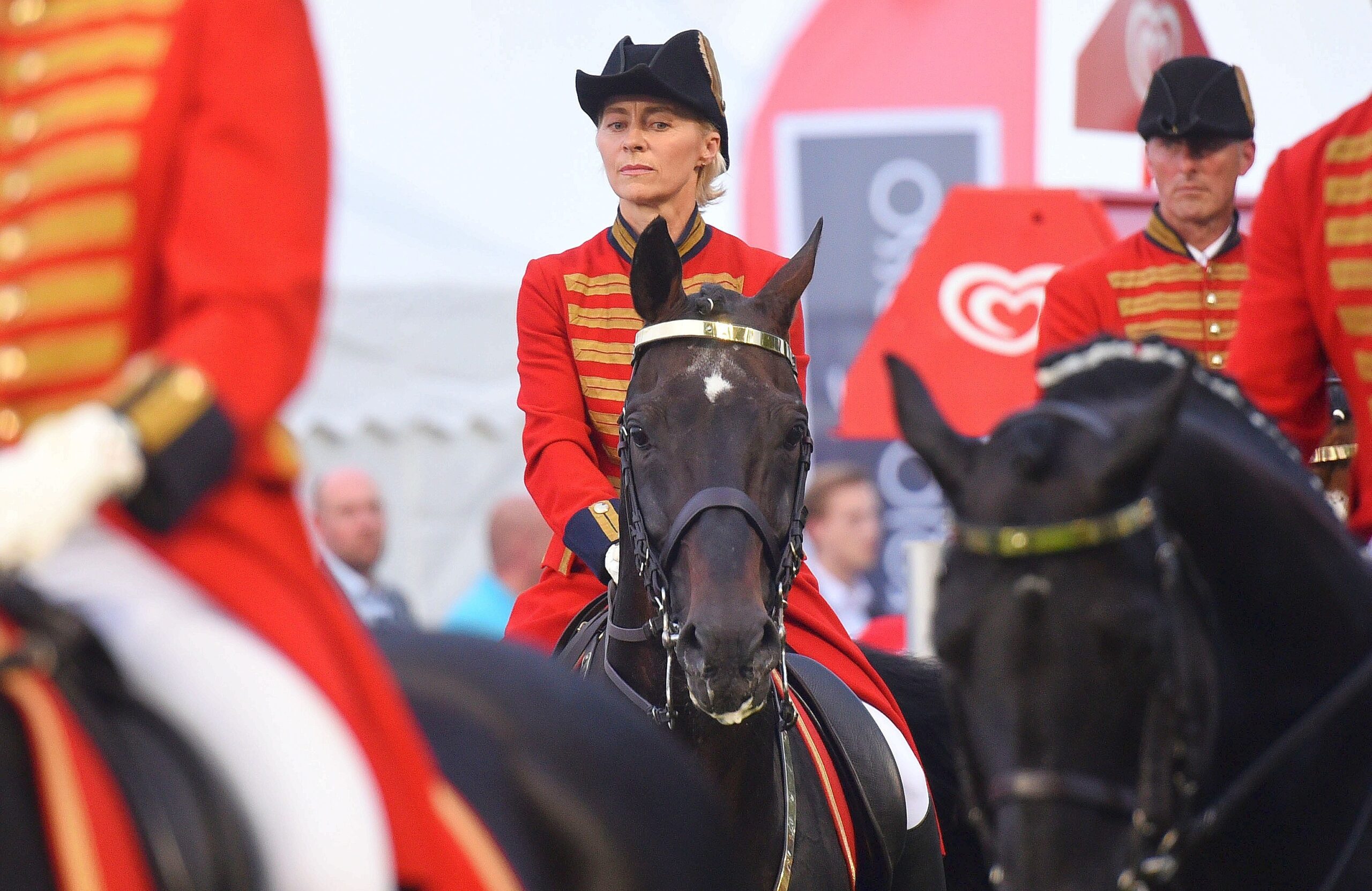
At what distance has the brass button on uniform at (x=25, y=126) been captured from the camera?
7.40 ft

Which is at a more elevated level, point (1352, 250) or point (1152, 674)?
point (1352, 250)

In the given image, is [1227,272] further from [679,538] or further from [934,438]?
[934,438]

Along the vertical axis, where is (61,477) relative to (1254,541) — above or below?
above

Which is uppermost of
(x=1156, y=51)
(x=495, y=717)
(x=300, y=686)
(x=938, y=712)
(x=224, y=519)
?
(x=1156, y=51)

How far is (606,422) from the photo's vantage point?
4.56 metres

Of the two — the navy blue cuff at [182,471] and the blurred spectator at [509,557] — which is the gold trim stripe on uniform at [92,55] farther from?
the blurred spectator at [509,557]

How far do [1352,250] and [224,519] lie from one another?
2157 mm

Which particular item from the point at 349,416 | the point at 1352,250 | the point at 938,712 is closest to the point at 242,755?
the point at 1352,250

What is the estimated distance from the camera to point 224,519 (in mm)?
2178

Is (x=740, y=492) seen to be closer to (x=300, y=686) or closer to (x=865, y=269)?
(x=300, y=686)

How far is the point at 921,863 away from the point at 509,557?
3.87 metres

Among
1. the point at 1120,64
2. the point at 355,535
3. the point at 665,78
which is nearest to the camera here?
the point at 665,78

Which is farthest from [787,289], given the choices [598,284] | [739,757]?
[739,757]

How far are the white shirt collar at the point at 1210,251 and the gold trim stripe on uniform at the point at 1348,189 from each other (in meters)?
1.98
